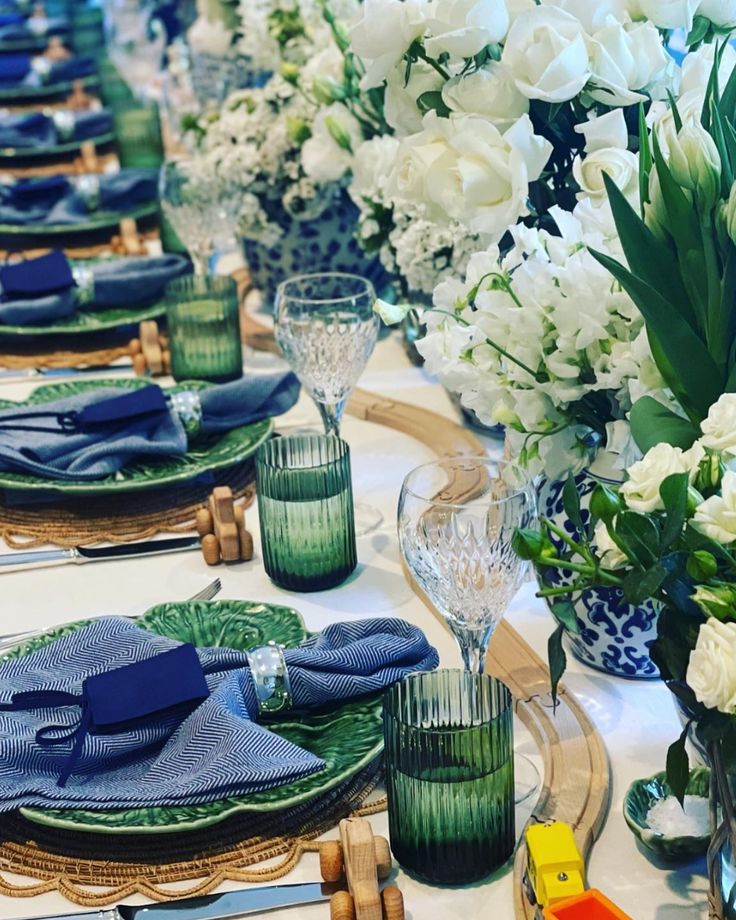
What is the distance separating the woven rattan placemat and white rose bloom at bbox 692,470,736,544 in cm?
36

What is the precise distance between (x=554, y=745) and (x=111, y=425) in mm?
673

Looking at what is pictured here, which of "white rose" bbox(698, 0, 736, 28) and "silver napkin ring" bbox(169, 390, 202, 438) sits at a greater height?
"white rose" bbox(698, 0, 736, 28)

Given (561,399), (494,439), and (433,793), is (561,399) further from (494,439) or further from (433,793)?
(494,439)

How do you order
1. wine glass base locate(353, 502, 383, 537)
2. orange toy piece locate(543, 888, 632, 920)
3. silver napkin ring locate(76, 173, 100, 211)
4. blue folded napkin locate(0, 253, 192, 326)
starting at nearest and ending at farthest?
orange toy piece locate(543, 888, 632, 920), wine glass base locate(353, 502, 383, 537), blue folded napkin locate(0, 253, 192, 326), silver napkin ring locate(76, 173, 100, 211)

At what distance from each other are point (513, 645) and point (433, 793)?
331mm

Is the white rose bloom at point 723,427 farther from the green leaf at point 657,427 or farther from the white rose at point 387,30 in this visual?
the white rose at point 387,30

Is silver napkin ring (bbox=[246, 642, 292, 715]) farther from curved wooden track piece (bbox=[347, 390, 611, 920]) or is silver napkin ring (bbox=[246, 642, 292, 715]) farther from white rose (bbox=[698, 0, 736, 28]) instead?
white rose (bbox=[698, 0, 736, 28])

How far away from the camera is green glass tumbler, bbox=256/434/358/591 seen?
4.17 ft

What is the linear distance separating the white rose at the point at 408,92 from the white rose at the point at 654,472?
520 millimetres

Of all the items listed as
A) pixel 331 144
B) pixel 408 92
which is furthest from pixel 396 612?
pixel 331 144

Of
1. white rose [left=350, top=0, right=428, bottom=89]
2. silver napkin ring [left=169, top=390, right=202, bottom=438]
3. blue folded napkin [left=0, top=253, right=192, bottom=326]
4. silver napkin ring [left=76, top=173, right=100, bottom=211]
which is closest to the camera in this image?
white rose [left=350, top=0, right=428, bottom=89]

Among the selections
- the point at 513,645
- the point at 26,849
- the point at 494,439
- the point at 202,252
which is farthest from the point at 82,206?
the point at 26,849

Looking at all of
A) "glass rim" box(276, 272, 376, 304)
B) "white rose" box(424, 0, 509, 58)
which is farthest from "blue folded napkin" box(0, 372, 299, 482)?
"white rose" box(424, 0, 509, 58)

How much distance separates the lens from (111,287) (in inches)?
79.0
